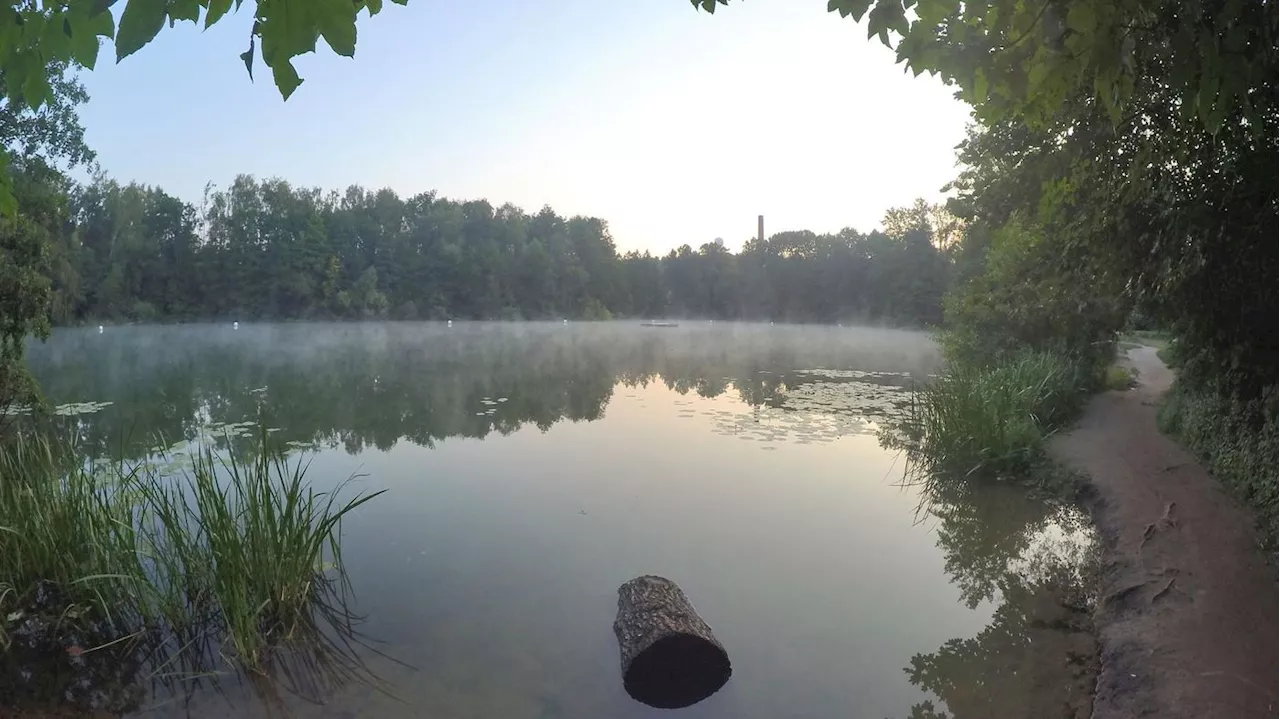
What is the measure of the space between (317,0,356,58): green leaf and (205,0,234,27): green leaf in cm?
31

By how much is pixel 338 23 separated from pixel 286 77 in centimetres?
18

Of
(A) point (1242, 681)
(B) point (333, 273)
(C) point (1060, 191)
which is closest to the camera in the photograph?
(A) point (1242, 681)

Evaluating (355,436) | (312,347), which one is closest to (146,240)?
(312,347)

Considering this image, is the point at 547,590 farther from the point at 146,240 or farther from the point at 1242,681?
the point at 146,240

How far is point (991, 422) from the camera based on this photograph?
8.61 m

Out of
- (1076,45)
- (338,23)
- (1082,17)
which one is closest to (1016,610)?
(1076,45)

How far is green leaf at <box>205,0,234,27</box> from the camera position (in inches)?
65.8

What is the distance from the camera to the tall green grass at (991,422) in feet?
27.5

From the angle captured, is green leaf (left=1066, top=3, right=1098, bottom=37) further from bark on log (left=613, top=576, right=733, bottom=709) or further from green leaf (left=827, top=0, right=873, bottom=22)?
bark on log (left=613, top=576, right=733, bottom=709)

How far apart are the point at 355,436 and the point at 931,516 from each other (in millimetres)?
7811

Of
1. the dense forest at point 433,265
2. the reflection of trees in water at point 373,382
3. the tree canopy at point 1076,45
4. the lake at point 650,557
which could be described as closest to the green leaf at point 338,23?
the tree canopy at point 1076,45

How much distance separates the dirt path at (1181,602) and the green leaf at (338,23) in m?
4.15

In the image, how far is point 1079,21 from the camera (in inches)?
85.6

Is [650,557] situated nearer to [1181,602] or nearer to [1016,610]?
[1016,610]
